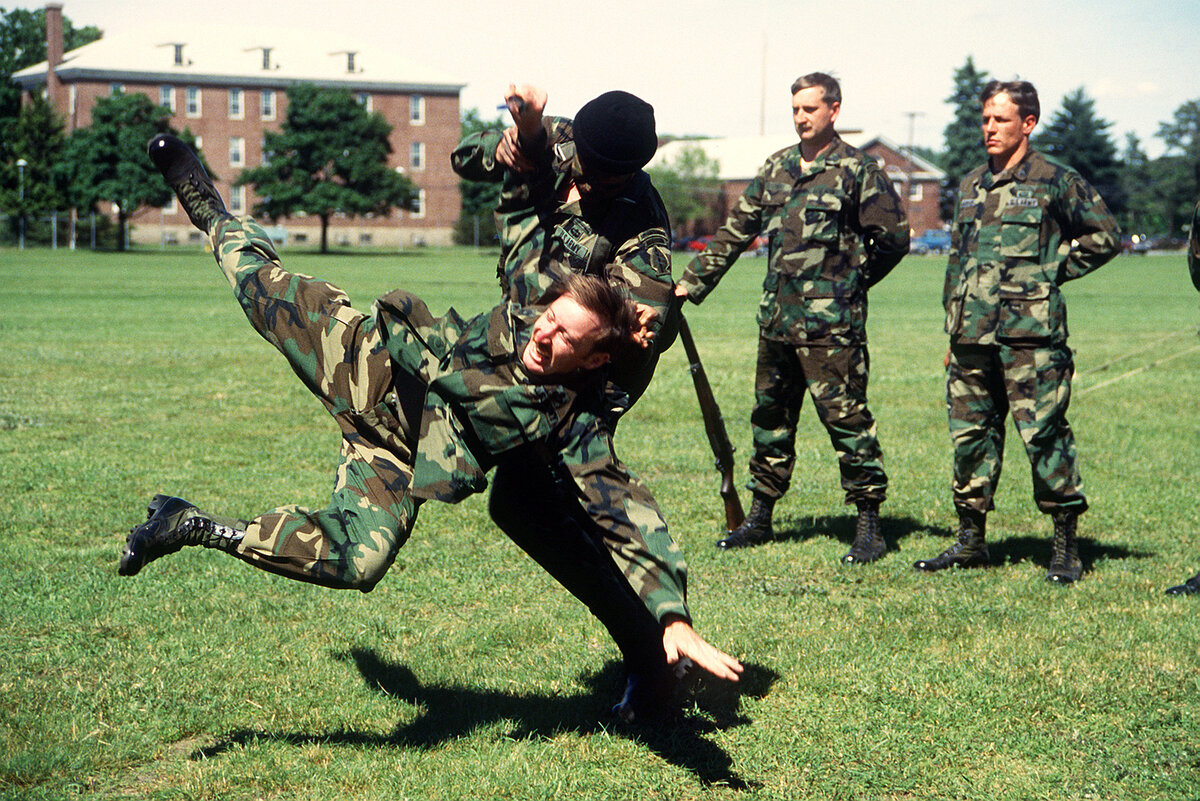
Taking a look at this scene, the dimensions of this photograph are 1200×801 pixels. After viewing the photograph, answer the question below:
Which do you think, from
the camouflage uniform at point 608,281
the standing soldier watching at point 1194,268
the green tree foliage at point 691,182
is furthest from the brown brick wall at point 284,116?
the camouflage uniform at point 608,281

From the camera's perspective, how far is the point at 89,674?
5121 millimetres

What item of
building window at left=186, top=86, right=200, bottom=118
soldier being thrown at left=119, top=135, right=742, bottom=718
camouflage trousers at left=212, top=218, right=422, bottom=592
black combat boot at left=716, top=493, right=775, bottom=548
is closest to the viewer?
soldier being thrown at left=119, top=135, right=742, bottom=718

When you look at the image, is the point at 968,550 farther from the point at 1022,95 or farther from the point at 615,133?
the point at 615,133

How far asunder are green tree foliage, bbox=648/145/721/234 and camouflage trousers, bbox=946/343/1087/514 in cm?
8137

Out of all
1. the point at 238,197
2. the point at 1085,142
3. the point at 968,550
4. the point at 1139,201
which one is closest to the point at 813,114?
the point at 968,550

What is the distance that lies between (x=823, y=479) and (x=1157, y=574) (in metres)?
3.06

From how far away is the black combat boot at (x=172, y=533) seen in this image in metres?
4.16

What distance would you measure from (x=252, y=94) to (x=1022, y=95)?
8629 centimetres

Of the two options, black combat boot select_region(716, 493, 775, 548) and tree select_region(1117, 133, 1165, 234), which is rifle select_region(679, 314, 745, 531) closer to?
black combat boot select_region(716, 493, 775, 548)

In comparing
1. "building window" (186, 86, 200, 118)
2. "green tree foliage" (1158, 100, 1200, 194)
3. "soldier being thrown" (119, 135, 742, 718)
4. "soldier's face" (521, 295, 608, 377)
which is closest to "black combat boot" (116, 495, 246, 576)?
"soldier being thrown" (119, 135, 742, 718)

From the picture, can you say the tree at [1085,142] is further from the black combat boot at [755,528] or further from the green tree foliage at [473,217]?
the black combat boot at [755,528]

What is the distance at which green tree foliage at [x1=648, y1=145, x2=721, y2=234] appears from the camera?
88188 mm

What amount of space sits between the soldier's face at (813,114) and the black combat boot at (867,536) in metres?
2.28

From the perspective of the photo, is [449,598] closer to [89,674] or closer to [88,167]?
[89,674]
